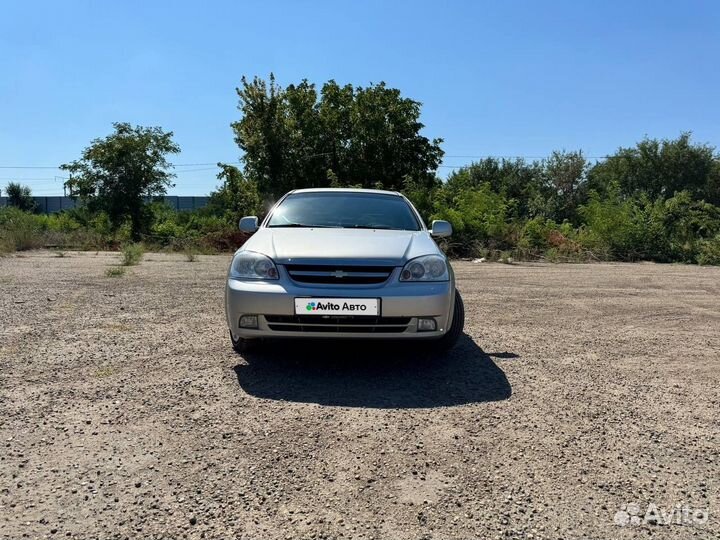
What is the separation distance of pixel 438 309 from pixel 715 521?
2.10 metres

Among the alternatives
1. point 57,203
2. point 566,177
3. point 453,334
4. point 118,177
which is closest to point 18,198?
point 57,203

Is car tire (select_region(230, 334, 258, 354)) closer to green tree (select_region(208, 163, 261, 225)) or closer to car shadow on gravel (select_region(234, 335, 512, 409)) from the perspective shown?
car shadow on gravel (select_region(234, 335, 512, 409))

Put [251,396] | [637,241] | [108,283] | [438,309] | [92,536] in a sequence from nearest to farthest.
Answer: [92,536]
[251,396]
[438,309]
[108,283]
[637,241]

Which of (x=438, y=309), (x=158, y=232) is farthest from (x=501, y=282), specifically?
(x=158, y=232)

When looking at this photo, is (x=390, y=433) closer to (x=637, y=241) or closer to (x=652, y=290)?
(x=652, y=290)

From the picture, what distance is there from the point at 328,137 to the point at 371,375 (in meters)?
21.7

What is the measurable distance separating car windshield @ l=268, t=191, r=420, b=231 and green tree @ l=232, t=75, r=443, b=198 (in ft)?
57.6

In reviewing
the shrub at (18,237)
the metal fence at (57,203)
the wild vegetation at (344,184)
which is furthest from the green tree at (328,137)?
the metal fence at (57,203)

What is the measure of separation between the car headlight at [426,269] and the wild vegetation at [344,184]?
13.6 m

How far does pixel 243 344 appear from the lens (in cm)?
448

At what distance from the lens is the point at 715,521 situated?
218cm

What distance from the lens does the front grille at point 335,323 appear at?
12.6 ft

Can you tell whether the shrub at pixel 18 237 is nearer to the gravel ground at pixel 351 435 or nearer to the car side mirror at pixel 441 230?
the gravel ground at pixel 351 435

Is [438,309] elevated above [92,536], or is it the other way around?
[438,309]
